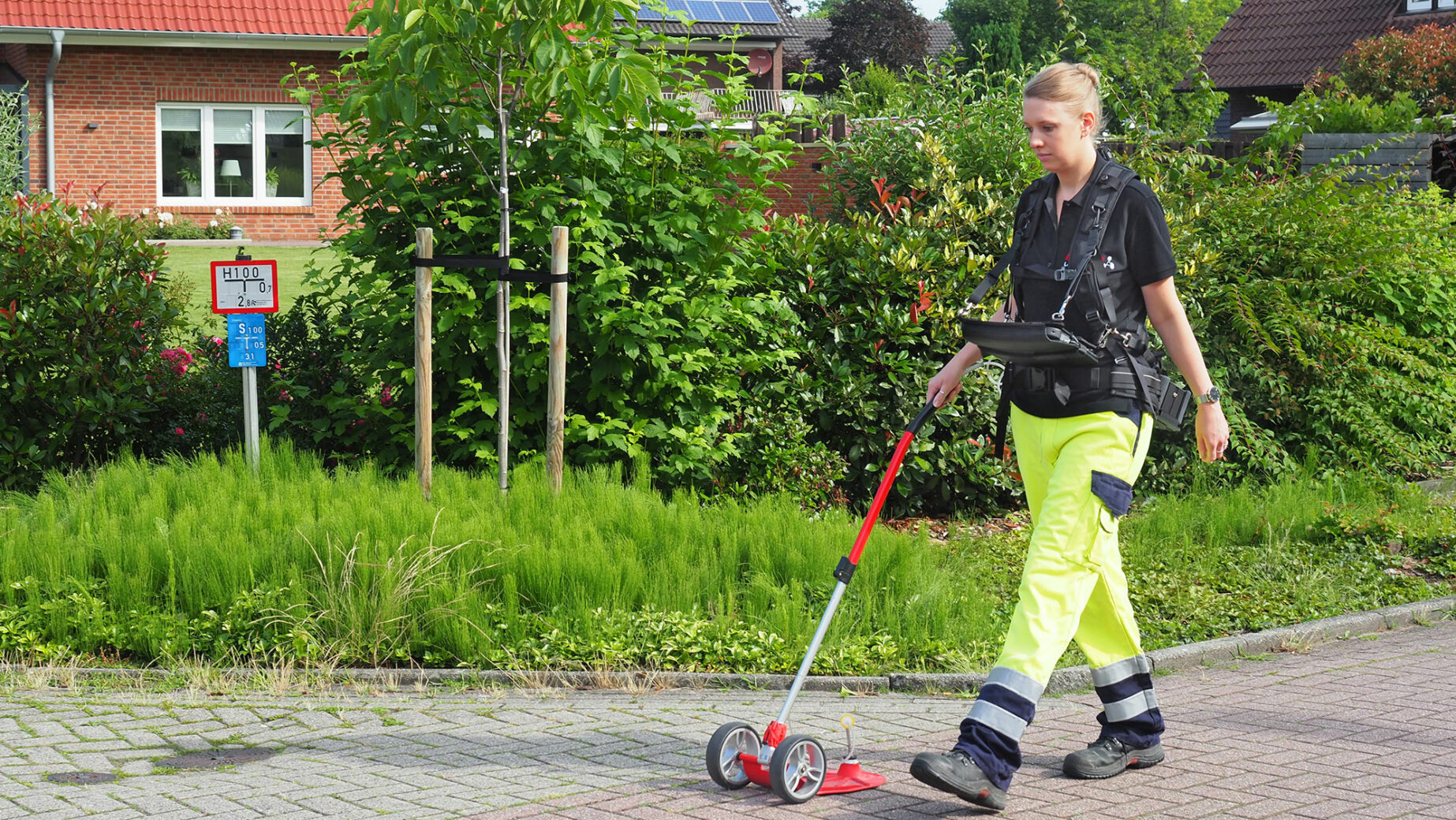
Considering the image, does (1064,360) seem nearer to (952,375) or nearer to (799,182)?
(952,375)

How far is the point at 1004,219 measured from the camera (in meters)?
8.82

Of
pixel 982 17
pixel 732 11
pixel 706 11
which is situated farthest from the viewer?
pixel 982 17

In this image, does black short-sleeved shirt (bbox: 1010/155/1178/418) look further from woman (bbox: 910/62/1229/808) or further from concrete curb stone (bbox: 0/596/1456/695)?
concrete curb stone (bbox: 0/596/1456/695)

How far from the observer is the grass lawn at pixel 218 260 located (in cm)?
1119

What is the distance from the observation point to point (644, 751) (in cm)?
463

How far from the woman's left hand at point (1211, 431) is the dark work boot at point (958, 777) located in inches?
46.0

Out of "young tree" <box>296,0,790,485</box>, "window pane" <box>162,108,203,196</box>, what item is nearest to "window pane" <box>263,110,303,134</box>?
"window pane" <box>162,108,203,196</box>

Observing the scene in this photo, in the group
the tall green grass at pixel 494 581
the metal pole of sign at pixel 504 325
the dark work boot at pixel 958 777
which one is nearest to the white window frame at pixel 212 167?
the metal pole of sign at pixel 504 325

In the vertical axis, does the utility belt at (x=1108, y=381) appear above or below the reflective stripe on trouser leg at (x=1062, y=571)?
above

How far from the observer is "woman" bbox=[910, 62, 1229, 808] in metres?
4.03

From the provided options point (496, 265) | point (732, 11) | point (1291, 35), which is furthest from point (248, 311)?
point (1291, 35)

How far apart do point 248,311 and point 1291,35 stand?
110 ft

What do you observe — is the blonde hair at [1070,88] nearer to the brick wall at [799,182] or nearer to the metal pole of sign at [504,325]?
the metal pole of sign at [504,325]

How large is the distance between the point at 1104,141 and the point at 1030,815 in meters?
6.95
